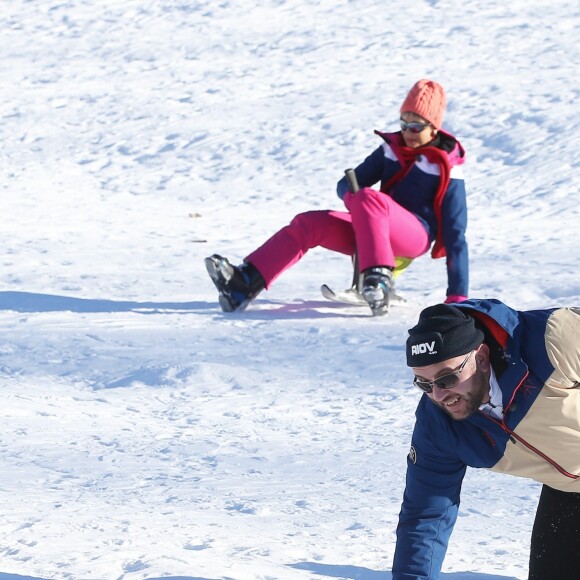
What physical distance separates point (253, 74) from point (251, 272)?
516cm

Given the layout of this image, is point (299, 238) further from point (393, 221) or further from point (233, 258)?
point (233, 258)

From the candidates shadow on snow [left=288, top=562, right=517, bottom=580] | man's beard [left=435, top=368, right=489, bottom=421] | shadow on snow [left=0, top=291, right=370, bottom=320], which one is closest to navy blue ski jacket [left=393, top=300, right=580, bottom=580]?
man's beard [left=435, top=368, right=489, bottom=421]

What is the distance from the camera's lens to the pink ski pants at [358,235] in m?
5.45

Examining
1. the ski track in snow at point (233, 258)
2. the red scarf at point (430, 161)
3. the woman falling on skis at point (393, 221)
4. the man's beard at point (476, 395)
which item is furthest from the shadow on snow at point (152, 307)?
the man's beard at point (476, 395)

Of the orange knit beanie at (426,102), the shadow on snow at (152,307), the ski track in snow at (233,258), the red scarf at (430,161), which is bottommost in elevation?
the shadow on snow at (152,307)

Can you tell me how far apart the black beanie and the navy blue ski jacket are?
0.19 ft

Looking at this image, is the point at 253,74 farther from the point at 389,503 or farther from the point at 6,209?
the point at 389,503

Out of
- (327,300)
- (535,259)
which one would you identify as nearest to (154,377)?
(327,300)

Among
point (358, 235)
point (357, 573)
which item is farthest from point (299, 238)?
point (357, 573)

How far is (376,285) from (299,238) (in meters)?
0.46

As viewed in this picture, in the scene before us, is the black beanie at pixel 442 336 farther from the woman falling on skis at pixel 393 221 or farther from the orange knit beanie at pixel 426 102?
A: the orange knit beanie at pixel 426 102

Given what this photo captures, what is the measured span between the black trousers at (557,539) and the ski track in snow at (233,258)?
1.04 ft

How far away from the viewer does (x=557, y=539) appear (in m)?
2.81

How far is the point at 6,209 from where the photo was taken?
8062 millimetres
